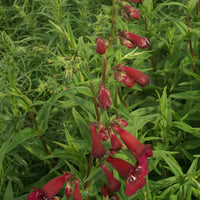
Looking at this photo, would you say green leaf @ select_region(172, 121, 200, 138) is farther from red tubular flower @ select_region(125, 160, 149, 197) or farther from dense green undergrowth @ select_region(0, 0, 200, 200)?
red tubular flower @ select_region(125, 160, 149, 197)

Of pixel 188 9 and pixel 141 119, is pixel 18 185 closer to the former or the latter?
pixel 141 119

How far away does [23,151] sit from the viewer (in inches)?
115

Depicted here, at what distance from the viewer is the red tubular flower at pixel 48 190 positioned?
1.91 metres

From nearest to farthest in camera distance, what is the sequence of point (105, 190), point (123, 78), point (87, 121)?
point (123, 78) → point (105, 190) → point (87, 121)

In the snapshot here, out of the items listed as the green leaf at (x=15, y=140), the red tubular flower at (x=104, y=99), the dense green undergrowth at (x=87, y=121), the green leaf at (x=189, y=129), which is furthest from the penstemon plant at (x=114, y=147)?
the green leaf at (x=189, y=129)

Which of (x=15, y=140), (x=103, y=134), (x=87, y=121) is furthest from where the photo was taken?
(x=87, y=121)

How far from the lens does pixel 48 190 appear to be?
1.92 m

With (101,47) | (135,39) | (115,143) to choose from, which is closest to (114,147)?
(115,143)

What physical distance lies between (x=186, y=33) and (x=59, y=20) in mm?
1643

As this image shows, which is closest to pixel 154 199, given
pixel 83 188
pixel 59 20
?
pixel 83 188

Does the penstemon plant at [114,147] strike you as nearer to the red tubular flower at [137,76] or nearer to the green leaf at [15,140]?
the red tubular flower at [137,76]

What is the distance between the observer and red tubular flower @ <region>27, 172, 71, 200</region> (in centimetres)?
191

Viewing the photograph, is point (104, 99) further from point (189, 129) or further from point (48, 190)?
point (189, 129)

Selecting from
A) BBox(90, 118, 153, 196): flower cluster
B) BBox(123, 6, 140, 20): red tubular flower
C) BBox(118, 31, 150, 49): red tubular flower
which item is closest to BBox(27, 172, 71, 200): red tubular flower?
BBox(90, 118, 153, 196): flower cluster
